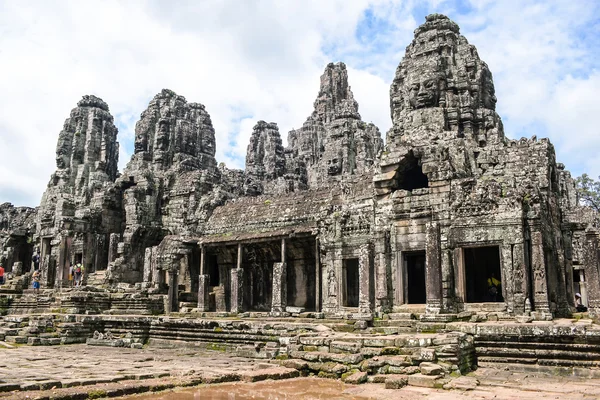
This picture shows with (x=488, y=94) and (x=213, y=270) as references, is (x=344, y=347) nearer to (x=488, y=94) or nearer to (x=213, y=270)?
(x=488, y=94)

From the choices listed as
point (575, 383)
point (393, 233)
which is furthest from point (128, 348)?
point (575, 383)

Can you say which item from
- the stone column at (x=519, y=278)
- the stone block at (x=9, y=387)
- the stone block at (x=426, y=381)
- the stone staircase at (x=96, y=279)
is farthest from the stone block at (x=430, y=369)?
the stone staircase at (x=96, y=279)

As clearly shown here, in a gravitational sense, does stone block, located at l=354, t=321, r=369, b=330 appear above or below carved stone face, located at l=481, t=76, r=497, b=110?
below

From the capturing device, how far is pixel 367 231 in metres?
18.2

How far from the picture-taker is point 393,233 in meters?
17.3

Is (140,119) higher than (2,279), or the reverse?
(140,119)

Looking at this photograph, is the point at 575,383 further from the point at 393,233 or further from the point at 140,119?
the point at 140,119

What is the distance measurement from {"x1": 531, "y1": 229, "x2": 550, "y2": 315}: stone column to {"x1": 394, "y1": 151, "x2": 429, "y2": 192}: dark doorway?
4374mm

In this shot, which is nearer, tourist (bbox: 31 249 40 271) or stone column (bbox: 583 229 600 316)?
stone column (bbox: 583 229 600 316)

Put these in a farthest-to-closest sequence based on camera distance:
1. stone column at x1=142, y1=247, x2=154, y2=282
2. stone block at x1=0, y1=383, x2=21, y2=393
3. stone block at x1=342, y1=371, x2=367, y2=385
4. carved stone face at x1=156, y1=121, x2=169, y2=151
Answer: carved stone face at x1=156, y1=121, x2=169, y2=151
stone column at x1=142, y1=247, x2=154, y2=282
stone block at x1=342, y1=371, x2=367, y2=385
stone block at x1=0, y1=383, x2=21, y2=393

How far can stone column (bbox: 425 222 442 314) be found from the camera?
14906mm

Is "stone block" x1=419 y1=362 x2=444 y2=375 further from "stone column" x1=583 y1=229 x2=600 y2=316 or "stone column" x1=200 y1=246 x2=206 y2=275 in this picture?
"stone column" x1=200 y1=246 x2=206 y2=275

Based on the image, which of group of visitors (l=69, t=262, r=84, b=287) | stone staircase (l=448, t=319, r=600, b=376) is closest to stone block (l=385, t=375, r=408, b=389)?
stone staircase (l=448, t=319, r=600, b=376)

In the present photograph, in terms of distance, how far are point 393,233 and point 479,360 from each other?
6.78 meters
